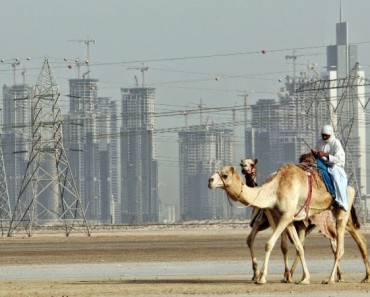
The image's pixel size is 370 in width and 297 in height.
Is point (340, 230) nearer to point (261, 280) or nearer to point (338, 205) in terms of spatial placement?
point (338, 205)

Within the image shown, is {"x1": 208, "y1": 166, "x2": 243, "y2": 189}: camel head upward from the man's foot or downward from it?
upward

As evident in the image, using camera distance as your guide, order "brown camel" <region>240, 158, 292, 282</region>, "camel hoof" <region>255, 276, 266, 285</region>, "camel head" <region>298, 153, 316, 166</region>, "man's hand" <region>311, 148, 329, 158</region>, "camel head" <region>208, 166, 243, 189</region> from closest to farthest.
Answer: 1. "camel head" <region>208, 166, 243, 189</region>
2. "camel hoof" <region>255, 276, 266, 285</region>
3. "man's hand" <region>311, 148, 329, 158</region>
4. "brown camel" <region>240, 158, 292, 282</region>
5. "camel head" <region>298, 153, 316, 166</region>

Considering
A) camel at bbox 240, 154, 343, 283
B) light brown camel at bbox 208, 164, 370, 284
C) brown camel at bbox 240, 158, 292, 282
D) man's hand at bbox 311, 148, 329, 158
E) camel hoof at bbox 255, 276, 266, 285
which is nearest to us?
light brown camel at bbox 208, 164, 370, 284

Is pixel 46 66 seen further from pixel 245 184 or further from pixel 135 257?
pixel 245 184

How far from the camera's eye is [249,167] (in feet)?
99.2

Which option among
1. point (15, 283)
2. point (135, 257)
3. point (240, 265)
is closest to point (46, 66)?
point (135, 257)

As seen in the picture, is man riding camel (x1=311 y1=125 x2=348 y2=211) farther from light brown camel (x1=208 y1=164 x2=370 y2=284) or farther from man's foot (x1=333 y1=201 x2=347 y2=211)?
light brown camel (x1=208 y1=164 x2=370 y2=284)

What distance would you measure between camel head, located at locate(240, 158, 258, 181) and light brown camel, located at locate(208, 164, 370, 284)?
0.77m

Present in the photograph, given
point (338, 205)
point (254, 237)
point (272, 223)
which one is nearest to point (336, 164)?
point (338, 205)

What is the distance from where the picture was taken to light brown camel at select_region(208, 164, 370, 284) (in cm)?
2884

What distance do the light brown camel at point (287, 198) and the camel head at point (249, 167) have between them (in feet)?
2.52

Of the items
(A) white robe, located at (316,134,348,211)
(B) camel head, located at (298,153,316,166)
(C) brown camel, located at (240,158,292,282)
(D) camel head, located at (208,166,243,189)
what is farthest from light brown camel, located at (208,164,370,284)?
(B) camel head, located at (298,153,316,166)

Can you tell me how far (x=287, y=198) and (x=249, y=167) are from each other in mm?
1283

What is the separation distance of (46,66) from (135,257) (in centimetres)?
4857
